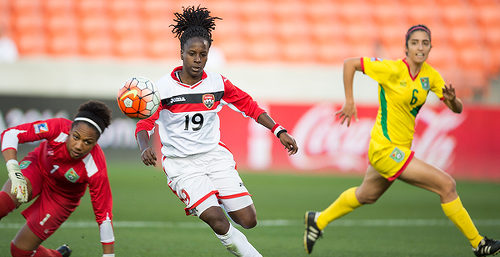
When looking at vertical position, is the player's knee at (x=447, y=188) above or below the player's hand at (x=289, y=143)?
below

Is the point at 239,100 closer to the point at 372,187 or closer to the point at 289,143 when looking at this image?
the point at 289,143

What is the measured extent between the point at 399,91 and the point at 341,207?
1329mm

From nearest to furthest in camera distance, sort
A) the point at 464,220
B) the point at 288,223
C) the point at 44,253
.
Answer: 1. the point at 44,253
2. the point at 464,220
3. the point at 288,223

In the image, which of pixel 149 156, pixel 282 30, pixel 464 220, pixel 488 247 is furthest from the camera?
pixel 282 30

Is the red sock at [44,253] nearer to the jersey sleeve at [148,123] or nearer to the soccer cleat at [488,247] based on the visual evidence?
the jersey sleeve at [148,123]

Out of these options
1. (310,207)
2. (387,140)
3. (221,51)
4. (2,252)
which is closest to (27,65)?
(221,51)

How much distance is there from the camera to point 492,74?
19.5 metres

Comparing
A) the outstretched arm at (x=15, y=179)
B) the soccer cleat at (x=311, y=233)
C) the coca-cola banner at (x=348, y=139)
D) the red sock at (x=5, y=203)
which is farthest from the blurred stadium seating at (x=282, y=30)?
the outstretched arm at (x=15, y=179)

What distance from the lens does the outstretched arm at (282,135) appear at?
234 inches

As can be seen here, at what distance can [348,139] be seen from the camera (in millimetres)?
15773

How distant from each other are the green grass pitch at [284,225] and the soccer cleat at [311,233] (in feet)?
0.75

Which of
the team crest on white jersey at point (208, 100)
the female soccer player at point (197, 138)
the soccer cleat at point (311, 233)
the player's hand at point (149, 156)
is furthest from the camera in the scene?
the soccer cleat at point (311, 233)

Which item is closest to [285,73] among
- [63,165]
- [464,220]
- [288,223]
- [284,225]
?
[288,223]

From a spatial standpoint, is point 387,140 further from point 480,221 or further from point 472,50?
point 472,50
